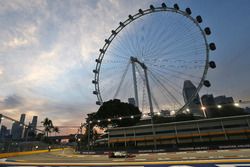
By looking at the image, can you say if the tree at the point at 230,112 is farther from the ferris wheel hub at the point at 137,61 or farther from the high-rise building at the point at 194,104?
the ferris wheel hub at the point at 137,61

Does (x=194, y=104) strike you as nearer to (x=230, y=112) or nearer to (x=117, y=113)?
(x=230, y=112)

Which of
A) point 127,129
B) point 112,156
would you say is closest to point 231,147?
point 112,156

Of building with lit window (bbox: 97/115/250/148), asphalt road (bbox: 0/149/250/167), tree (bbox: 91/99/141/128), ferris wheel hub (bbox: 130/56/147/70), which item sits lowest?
asphalt road (bbox: 0/149/250/167)

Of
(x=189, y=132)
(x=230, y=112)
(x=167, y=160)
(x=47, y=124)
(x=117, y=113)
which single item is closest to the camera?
(x=167, y=160)

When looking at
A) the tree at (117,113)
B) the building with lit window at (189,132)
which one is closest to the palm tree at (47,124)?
the tree at (117,113)

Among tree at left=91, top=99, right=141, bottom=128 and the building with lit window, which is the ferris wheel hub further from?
tree at left=91, top=99, right=141, bottom=128

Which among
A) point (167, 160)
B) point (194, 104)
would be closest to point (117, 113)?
point (167, 160)

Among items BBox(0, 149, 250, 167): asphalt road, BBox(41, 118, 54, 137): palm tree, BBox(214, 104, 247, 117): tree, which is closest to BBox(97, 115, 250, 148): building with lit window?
BBox(0, 149, 250, 167): asphalt road

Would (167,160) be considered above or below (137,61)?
below

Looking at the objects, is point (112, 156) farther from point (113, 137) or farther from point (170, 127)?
point (113, 137)

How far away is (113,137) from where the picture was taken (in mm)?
58031

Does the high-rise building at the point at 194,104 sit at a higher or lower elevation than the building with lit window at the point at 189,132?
higher

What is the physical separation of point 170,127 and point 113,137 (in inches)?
752

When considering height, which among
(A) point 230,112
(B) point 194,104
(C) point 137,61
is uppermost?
(B) point 194,104
